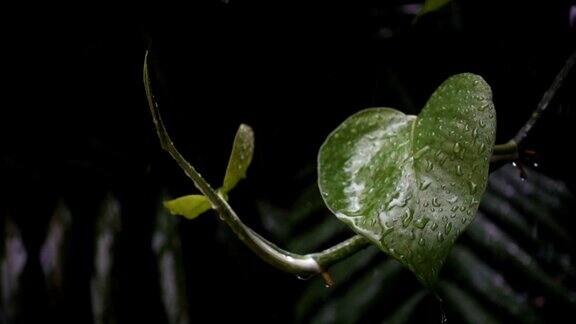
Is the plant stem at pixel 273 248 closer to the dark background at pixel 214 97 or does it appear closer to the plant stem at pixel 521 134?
the plant stem at pixel 521 134

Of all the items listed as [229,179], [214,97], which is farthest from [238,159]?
[214,97]

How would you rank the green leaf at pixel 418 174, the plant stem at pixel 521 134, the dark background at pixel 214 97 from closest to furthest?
the green leaf at pixel 418 174, the plant stem at pixel 521 134, the dark background at pixel 214 97

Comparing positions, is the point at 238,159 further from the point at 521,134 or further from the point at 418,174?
the point at 521,134

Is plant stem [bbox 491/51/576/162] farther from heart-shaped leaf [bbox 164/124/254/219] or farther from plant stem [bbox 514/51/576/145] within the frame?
heart-shaped leaf [bbox 164/124/254/219]

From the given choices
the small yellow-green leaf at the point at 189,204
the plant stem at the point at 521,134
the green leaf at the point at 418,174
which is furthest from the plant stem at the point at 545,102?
the small yellow-green leaf at the point at 189,204

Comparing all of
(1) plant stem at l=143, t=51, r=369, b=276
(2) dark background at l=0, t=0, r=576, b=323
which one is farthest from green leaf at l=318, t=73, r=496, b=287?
(2) dark background at l=0, t=0, r=576, b=323

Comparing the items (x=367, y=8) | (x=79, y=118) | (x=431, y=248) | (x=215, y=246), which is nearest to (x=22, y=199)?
(x=79, y=118)
